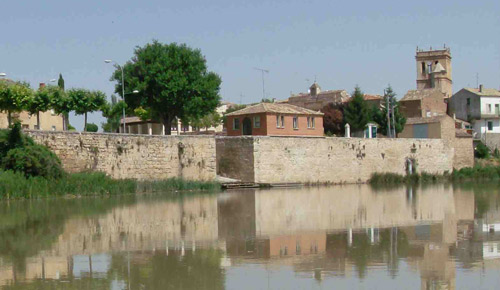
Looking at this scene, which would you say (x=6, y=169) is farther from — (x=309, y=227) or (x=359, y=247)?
(x=359, y=247)

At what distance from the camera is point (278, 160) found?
39.9 meters

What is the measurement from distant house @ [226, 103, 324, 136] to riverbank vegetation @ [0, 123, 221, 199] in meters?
15.4

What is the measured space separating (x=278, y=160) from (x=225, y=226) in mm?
22717

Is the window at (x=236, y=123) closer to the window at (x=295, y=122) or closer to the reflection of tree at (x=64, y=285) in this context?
the window at (x=295, y=122)

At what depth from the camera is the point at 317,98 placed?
71750 millimetres

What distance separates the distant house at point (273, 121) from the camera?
44.4 m

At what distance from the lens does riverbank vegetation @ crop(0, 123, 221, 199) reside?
1070 inches

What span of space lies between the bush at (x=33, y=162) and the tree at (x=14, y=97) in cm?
576

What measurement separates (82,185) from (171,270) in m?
19.6

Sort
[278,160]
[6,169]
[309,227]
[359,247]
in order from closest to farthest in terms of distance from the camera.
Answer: [359,247] → [309,227] → [6,169] → [278,160]

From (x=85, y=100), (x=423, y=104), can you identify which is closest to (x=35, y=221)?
(x=85, y=100)

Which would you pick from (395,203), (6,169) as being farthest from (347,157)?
(6,169)

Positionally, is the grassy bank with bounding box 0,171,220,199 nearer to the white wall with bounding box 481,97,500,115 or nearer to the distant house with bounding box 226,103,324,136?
the distant house with bounding box 226,103,324,136

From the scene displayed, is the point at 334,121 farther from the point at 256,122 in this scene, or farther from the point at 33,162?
the point at 33,162
